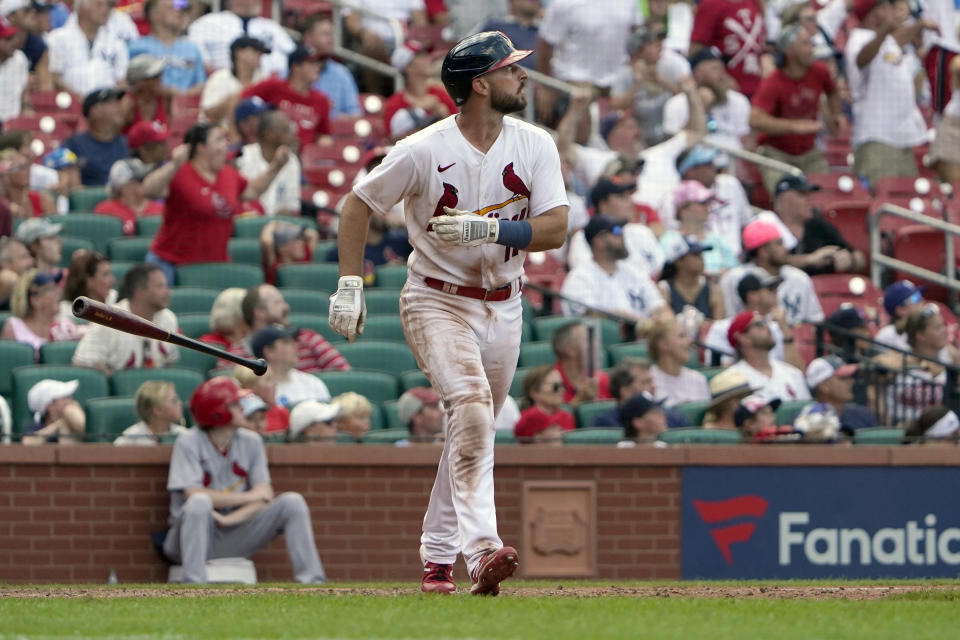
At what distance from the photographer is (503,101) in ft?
22.5

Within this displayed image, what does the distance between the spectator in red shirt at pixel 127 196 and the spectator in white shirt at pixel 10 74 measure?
2.12 m

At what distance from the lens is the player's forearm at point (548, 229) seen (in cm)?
679

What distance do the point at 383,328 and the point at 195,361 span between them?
136cm

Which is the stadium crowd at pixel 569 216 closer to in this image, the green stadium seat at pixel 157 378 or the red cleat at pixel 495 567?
the green stadium seat at pixel 157 378

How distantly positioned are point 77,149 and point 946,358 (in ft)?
21.9

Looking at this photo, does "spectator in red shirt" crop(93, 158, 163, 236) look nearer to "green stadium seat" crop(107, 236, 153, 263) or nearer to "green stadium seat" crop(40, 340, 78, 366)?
"green stadium seat" crop(107, 236, 153, 263)

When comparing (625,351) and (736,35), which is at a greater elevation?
(736,35)

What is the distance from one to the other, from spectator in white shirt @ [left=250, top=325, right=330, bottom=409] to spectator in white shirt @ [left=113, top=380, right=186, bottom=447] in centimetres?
74

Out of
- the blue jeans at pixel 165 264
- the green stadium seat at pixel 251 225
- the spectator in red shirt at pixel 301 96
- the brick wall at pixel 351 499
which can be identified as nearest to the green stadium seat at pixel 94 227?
the blue jeans at pixel 165 264

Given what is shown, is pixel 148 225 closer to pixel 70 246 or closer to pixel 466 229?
pixel 70 246

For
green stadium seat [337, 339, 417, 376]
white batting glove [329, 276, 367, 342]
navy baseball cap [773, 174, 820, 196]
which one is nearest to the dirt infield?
white batting glove [329, 276, 367, 342]

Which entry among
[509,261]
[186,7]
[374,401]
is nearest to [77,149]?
[186,7]

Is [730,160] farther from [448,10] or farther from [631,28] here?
[448,10]

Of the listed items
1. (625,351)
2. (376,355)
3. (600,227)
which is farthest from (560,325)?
(376,355)
